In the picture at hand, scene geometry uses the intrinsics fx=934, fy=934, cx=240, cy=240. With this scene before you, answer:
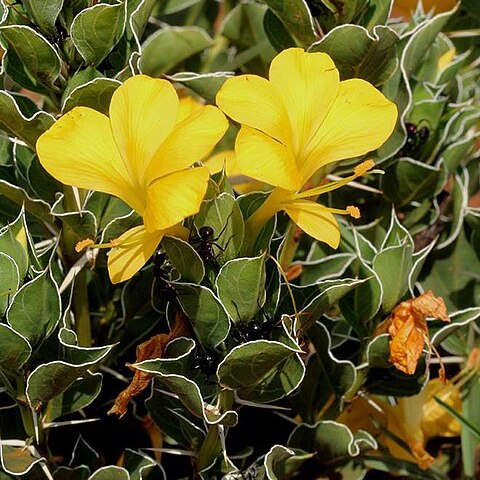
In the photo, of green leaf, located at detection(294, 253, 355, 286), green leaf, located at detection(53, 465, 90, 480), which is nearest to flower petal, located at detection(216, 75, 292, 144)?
green leaf, located at detection(294, 253, 355, 286)

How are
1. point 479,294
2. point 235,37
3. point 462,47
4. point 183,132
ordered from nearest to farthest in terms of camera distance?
point 183,132
point 479,294
point 235,37
point 462,47

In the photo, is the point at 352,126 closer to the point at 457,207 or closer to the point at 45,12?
the point at 45,12

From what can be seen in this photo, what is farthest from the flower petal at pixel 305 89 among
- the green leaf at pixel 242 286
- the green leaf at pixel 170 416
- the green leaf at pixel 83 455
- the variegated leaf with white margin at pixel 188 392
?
the green leaf at pixel 83 455

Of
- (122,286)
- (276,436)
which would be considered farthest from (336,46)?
(276,436)

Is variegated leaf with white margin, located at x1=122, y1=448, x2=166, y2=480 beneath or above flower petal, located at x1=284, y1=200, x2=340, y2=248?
beneath

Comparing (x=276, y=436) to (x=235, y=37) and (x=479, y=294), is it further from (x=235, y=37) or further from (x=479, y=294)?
(x=235, y=37)

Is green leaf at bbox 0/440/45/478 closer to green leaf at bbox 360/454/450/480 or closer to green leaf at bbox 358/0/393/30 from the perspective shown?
green leaf at bbox 360/454/450/480
